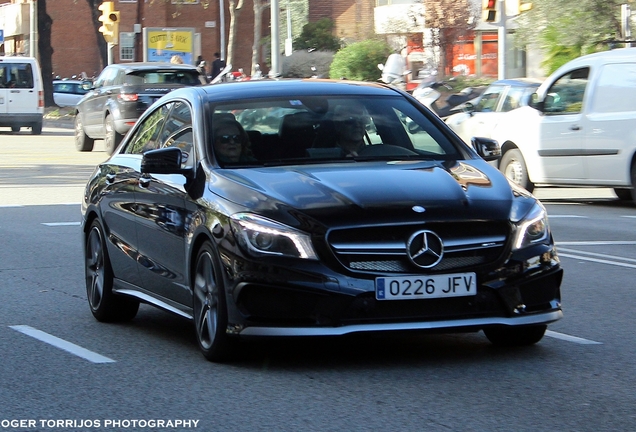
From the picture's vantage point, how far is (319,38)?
67500mm

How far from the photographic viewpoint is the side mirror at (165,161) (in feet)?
23.7

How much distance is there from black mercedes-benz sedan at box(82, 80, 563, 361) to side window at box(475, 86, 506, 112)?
11912mm

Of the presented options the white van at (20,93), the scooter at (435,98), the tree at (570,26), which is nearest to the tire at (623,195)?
the scooter at (435,98)

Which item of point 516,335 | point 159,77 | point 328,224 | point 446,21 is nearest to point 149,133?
point 328,224

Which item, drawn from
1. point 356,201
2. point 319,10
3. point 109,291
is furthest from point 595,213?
point 319,10

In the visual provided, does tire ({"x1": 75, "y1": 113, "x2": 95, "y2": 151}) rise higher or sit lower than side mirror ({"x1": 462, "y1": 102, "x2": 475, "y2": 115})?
lower

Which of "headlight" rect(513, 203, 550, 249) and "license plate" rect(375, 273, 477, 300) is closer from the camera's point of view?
"license plate" rect(375, 273, 477, 300)

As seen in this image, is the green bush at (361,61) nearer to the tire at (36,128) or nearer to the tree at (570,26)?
the tree at (570,26)

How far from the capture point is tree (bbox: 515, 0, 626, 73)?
3381cm

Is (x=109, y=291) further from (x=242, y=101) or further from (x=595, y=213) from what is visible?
(x=595, y=213)

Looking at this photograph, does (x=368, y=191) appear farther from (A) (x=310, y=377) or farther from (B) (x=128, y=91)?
(B) (x=128, y=91)

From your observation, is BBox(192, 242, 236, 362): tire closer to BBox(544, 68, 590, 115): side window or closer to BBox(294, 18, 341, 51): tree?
BBox(544, 68, 590, 115): side window

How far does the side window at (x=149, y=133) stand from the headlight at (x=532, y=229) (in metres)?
2.53

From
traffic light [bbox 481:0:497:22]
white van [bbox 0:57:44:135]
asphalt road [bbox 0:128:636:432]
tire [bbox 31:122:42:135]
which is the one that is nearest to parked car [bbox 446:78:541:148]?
traffic light [bbox 481:0:497:22]
